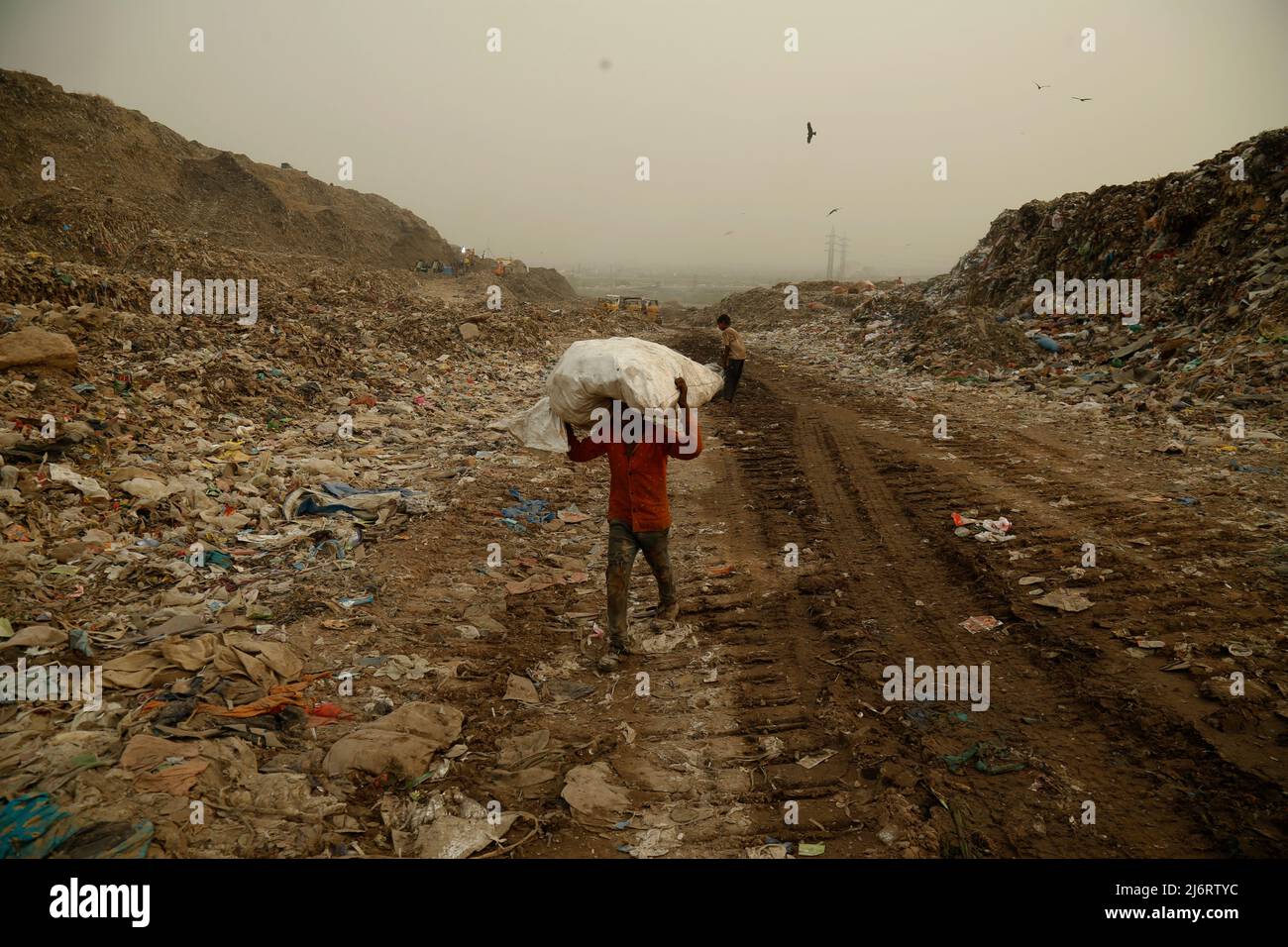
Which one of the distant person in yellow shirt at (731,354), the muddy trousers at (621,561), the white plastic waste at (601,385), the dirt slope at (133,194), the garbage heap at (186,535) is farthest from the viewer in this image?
the dirt slope at (133,194)

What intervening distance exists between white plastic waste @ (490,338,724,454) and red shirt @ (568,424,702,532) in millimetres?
238

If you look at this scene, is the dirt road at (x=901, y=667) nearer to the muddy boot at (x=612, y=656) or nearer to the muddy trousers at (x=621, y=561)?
the muddy boot at (x=612, y=656)

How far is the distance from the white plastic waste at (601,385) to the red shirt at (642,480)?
24 cm

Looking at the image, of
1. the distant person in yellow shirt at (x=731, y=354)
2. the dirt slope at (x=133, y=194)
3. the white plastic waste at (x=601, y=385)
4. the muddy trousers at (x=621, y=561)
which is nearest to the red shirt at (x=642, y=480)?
the muddy trousers at (x=621, y=561)

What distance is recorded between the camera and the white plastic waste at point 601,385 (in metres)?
3.66

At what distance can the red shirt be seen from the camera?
152 inches

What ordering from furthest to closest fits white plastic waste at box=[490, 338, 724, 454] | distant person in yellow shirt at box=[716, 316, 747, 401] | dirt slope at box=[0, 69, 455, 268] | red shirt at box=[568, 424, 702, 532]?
dirt slope at box=[0, 69, 455, 268] → distant person in yellow shirt at box=[716, 316, 747, 401] → red shirt at box=[568, 424, 702, 532] → white plastic waste at box=[490, 338, 724, 454]

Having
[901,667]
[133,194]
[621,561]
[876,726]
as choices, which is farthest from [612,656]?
[133,194]

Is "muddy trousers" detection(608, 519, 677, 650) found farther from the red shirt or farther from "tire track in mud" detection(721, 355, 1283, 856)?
"tire track in mud" detection(721, 355, 1283, 856)

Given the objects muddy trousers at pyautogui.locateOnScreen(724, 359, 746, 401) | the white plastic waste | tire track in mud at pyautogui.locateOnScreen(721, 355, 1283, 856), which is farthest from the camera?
muddy trousers at pyautogui.locateOnScreen(724, 359, 746, 401)

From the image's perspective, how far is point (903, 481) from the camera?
6.75 m

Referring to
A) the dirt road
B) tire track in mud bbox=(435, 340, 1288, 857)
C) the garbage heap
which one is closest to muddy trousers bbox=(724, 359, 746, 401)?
the garbage heap
